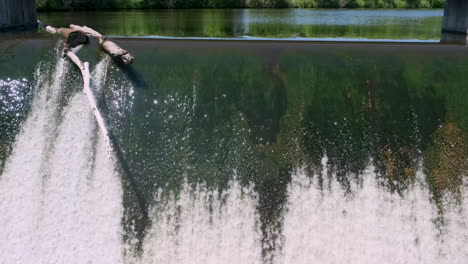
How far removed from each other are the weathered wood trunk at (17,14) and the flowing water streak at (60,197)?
13.8ft

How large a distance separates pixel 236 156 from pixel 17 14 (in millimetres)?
5713

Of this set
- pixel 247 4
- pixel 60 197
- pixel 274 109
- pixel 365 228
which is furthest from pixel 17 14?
pixel 247 4

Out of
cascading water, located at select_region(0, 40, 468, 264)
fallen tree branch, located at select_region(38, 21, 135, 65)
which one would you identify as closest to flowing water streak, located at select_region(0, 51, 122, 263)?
cascading water, located at select_region(0, 40, 468, 264)

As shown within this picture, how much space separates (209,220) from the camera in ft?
14.6

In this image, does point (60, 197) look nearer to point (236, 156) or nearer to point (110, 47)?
point (110, 47)

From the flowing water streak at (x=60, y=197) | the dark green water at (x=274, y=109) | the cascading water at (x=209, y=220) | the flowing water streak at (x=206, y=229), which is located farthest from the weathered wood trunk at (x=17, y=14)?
the flowing water streak at (x=206, y=229)

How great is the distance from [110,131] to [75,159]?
1.21ft

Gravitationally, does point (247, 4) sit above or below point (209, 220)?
above

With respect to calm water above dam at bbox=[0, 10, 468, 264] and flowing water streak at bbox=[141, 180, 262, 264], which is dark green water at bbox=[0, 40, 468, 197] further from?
flowing water streak at bbox=[141, 180, 262, 264]

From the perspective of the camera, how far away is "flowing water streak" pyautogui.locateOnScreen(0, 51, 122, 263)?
4.39m

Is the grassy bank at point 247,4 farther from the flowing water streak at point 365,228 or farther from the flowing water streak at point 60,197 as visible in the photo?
the flowing water streak at point 365,228

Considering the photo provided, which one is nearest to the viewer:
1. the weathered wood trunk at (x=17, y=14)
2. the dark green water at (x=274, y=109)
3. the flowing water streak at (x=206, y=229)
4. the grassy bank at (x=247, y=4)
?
the flowing water streak at (x=206, y=229)

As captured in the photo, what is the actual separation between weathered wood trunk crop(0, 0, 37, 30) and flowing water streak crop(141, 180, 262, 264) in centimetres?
512

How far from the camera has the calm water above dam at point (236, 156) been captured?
14.5 ft
